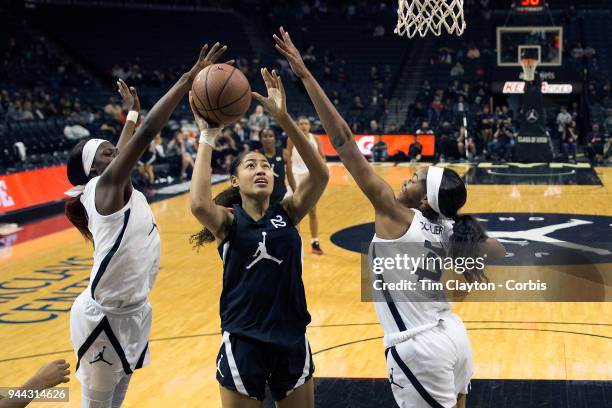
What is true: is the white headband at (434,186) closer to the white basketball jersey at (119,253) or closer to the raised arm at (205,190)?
the raised arm at (205,190)

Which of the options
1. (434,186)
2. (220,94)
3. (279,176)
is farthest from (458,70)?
(434,186)

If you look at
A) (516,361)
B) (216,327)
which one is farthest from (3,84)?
(516,361)

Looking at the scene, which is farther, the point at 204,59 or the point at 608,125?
the point at 608,125

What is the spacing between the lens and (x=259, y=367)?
3.81 metres

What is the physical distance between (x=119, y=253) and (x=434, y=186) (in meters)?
1.54

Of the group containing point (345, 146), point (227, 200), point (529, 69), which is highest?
point (345, 146)

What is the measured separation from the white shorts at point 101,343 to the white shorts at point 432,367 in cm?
129

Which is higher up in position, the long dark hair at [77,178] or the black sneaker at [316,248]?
the long dark hair at [77,178]

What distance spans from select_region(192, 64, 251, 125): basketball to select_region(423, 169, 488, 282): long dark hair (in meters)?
1.12

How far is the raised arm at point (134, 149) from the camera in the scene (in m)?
3.69

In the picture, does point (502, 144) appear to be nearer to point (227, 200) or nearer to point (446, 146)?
point (446, 146)

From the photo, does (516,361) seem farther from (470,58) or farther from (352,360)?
(470,58)

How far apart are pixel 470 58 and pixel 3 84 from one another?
1566 centimetres

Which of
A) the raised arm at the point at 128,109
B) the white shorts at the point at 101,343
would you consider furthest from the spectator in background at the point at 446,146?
the white shorts at the point at 101,343
